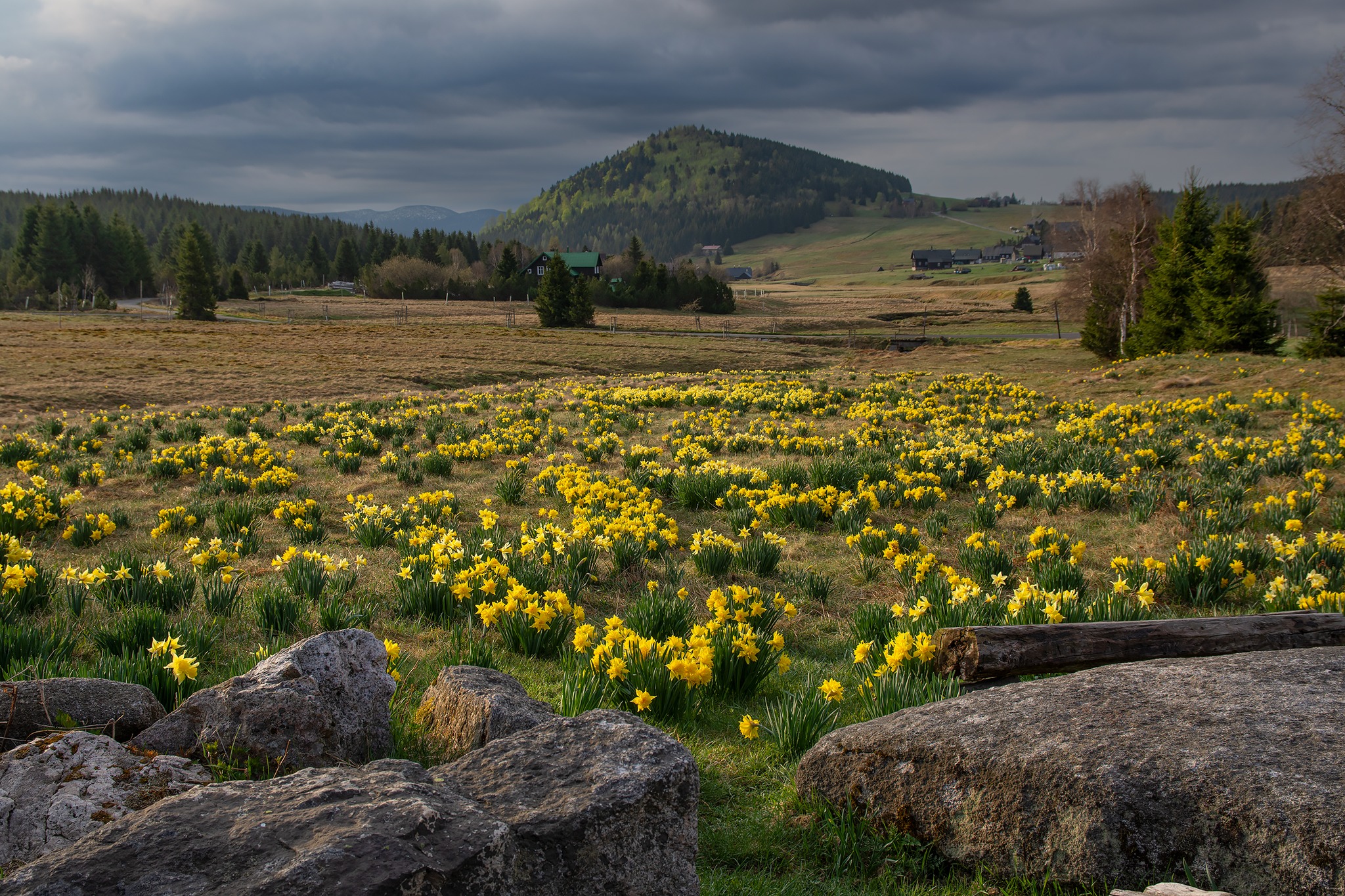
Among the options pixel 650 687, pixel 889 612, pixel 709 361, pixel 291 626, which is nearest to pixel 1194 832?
pixel 650 687

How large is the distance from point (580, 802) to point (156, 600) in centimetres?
464

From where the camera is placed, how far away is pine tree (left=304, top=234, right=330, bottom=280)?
126375mm

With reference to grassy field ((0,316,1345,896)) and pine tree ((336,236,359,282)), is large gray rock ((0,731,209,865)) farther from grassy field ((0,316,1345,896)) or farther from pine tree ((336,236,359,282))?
pine tree ((336,236,359,282))

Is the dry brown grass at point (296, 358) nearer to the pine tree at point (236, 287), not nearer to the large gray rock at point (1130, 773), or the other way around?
the large gray rock at point (1130, 773)

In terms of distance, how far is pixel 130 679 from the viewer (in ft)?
11.5

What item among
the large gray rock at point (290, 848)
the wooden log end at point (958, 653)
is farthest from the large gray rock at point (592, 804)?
the wooden log end at point (958, 653)

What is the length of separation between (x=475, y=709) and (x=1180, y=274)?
118 ft

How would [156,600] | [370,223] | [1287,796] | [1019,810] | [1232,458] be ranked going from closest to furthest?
[1287,796] < [1019,810] < [156,600] < [1232,458] < [370,223]

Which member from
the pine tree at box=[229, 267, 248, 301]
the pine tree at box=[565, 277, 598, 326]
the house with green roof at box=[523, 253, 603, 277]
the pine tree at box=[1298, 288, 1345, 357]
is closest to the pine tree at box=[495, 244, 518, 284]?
the house with green roof at box=[523, 253, 603, 277]

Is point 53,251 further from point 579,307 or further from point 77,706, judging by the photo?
point 77,706

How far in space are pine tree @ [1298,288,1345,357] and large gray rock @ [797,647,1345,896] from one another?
28.8m

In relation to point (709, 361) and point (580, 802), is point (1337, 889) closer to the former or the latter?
point (580, 802)

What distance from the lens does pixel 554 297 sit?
65125 mm

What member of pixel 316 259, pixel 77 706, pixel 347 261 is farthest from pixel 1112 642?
pixel 347 261
